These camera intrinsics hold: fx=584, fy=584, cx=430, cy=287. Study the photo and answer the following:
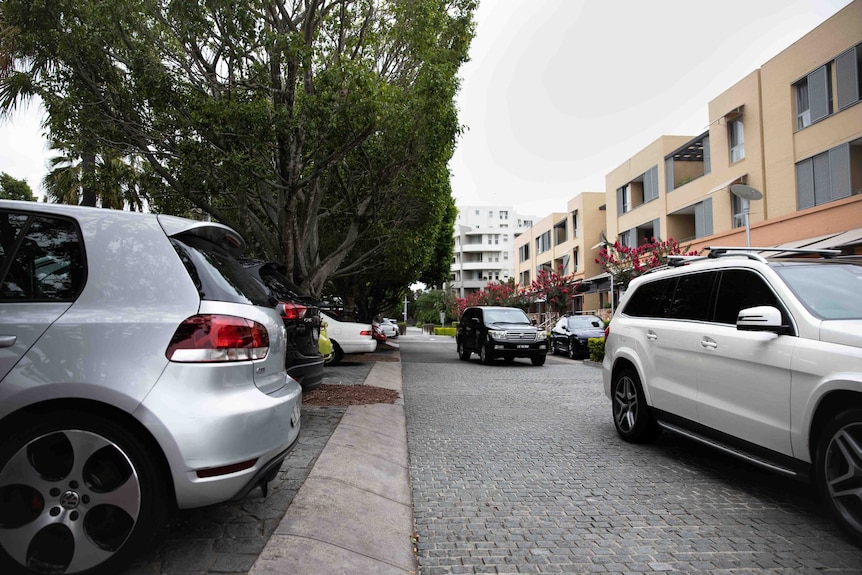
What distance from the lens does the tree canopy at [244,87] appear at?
938 centimetres

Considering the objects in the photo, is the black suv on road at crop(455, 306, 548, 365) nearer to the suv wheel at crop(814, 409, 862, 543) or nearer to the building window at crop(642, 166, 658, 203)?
the suv wheel at crop(814, 409, 862, 543)

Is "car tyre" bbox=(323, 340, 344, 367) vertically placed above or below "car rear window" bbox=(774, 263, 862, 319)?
below

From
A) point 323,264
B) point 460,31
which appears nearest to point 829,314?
point 460,31

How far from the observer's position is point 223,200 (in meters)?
14.3

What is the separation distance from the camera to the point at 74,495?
2.72 metres

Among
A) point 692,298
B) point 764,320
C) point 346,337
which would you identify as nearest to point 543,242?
point 346,337

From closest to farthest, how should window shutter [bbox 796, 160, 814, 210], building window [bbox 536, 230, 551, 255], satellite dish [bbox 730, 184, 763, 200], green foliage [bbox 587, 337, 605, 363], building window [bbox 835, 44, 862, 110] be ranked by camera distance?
satellite dish [bbox 730, 184, 763, 200], building window [bbox 835, 44, 862, 110], green foliage [bbox 587, 337, 605, 363], window shutter [bbox 796, 160, 814, 210], building window [bbox 536, 230, 551, 255]

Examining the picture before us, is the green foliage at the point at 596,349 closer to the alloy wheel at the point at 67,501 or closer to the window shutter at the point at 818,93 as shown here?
the window shutter at the point at 818,93

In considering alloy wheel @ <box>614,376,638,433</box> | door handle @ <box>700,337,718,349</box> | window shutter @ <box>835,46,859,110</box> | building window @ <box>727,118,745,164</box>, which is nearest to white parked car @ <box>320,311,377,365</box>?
alloy wheel @ <box>614,376,638,433</box>

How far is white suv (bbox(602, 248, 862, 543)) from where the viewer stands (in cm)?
355

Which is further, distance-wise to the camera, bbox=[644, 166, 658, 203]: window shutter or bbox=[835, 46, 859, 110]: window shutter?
bbox=[644, 166, 658, 203]: window shutter

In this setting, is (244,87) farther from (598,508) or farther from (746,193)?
(746,193)

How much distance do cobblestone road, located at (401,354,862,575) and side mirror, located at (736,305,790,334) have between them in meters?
1.31

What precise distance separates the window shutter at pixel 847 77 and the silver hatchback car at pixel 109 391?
20762mm
